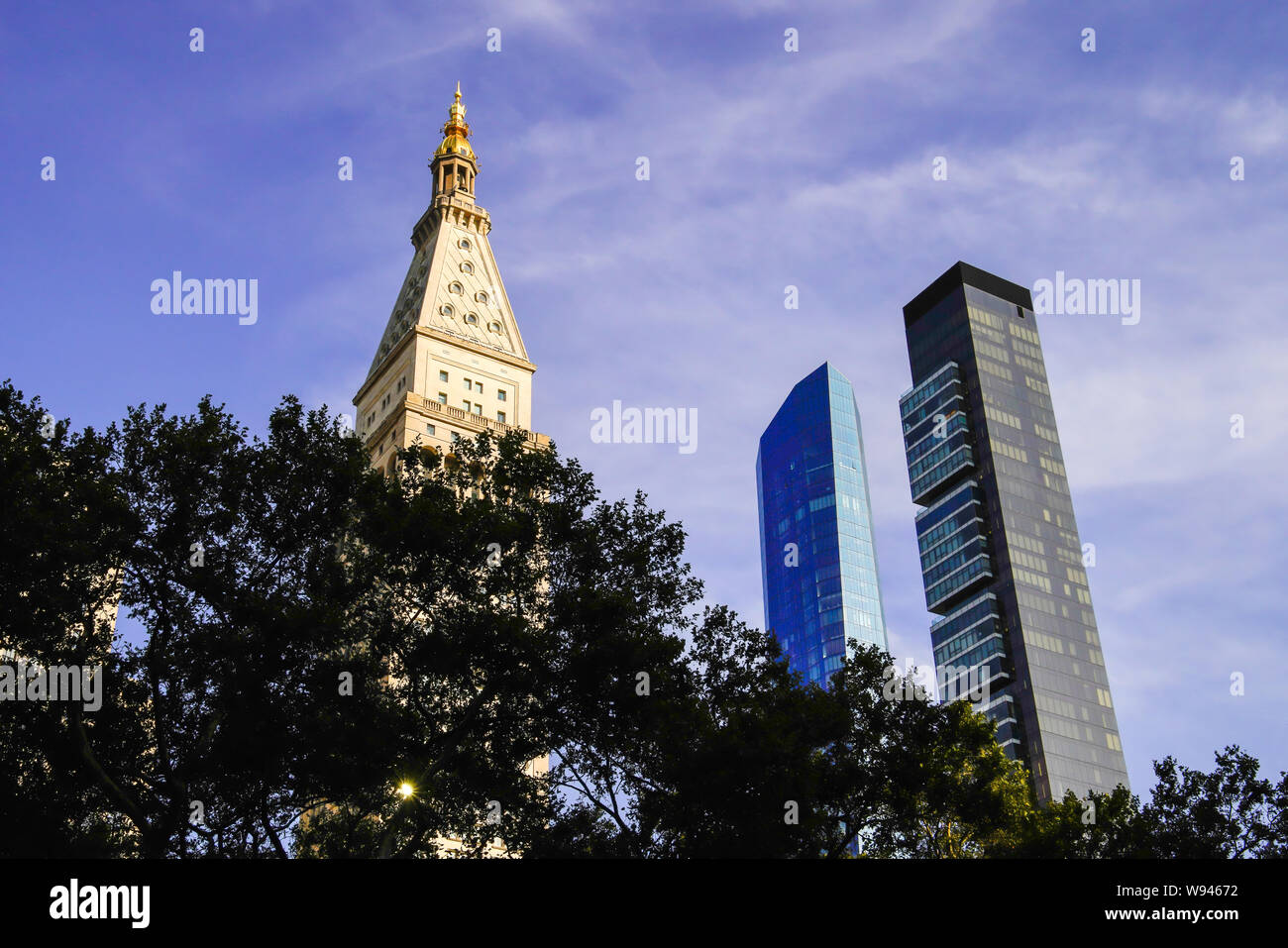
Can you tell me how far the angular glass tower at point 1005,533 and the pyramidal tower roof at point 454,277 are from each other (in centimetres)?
7310

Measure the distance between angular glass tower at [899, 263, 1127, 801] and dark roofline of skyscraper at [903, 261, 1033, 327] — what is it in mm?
195

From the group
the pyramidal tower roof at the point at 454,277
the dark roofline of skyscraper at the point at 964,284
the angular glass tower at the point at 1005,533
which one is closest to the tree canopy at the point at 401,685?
the pyramidal tower roof at the point at 454,277

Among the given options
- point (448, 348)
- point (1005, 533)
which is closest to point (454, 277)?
point (448, 348)

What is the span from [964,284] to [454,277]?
87.1m

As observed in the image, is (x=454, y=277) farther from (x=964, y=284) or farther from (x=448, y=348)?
(x=964, y=284)

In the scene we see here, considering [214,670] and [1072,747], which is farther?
[1072,747]

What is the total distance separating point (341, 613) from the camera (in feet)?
93.4

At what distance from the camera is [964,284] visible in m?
155

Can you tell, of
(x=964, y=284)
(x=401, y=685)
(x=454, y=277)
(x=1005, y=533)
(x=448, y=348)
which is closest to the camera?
(x=401, y=685)

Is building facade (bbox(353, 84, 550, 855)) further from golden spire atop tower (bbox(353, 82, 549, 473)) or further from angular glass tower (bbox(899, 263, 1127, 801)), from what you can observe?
angular glass tower (bbox(899, 263, 1127, 801))

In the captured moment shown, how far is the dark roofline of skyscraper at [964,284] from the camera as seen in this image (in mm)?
156125
